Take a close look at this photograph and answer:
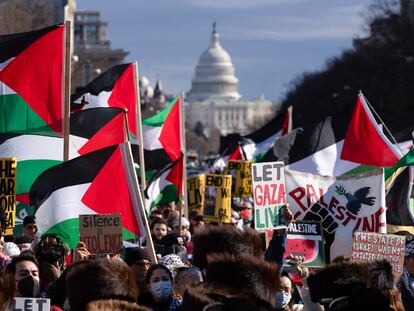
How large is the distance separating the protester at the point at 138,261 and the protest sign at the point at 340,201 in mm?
1773

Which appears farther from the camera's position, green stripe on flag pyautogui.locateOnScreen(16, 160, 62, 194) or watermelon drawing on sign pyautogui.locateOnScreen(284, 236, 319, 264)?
green stripe on flag pyautogui.locateOnScreen(16, 160, 62, 194)

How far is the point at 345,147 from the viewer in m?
16.2

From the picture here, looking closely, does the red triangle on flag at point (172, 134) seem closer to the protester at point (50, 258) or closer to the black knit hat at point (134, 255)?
the black knit hat at point (134, 255)

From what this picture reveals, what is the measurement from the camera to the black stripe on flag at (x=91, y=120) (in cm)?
1470

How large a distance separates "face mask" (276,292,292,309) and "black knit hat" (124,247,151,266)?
168 cm

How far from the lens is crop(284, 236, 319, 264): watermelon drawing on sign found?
11.2 m

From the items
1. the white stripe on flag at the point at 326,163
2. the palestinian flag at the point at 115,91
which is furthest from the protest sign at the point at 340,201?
the palestinian flag at the point at 115,91

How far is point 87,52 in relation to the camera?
4742 inches

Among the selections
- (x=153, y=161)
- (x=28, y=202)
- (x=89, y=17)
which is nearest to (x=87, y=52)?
(x=89, y=17)

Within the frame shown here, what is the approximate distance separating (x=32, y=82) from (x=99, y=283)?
6.23 m

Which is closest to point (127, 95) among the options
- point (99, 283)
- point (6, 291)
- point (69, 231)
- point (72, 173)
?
point (72, 173)

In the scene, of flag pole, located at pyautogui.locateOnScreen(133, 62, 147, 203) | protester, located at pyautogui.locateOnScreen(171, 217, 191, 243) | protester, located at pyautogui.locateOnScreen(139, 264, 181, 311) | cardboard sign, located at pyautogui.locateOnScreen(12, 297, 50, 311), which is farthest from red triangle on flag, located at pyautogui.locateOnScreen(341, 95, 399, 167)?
cardboard sign, located at pyautogui.locateOnScreen(12, 297, 50, 311)

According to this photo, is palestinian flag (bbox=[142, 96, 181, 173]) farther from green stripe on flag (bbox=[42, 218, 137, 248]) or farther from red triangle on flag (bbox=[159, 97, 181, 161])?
green stripe on flag (bbox=[42, 218, 137, 248])

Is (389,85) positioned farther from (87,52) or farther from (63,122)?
(63,122)
